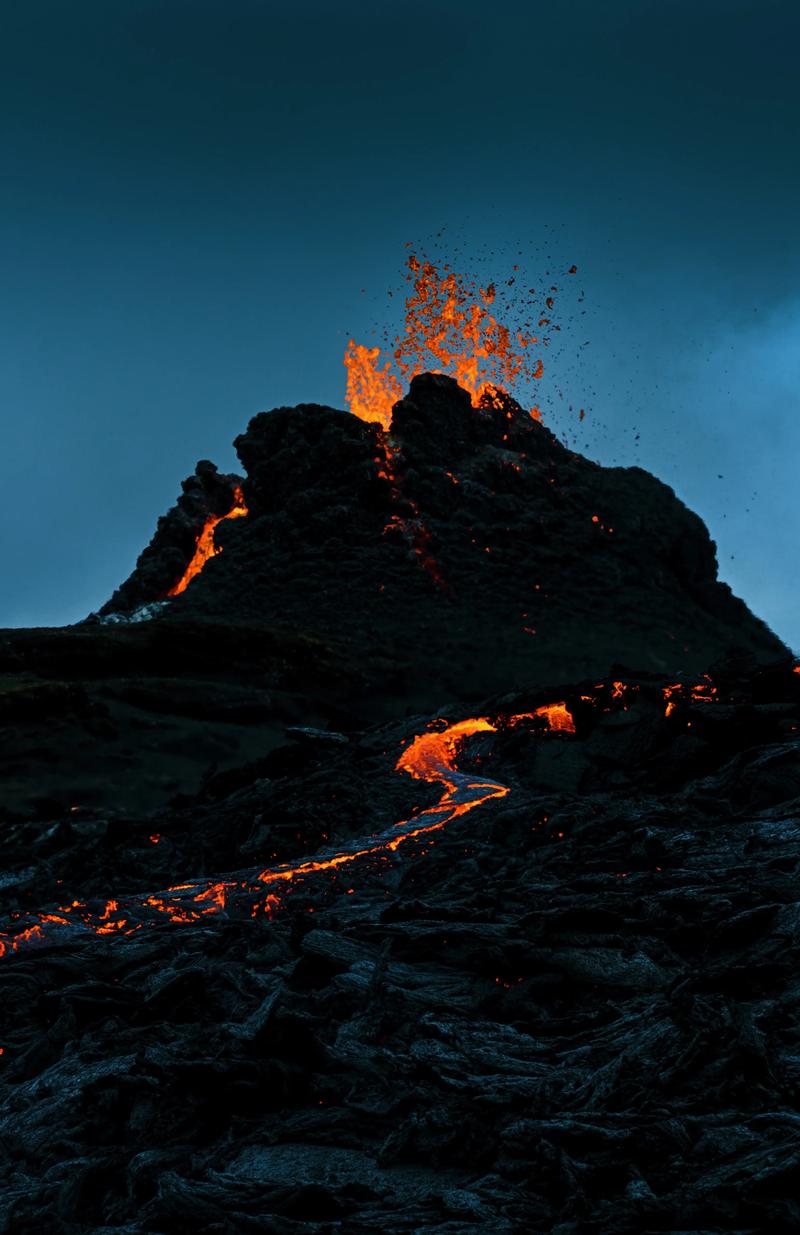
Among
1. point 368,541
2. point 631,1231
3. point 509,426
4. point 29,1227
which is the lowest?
point 29,1227

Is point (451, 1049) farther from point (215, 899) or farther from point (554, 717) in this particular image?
point (554, 717)

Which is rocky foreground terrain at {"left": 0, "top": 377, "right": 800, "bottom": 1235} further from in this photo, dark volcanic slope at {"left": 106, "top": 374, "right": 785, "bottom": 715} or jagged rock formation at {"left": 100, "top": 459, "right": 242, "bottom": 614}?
jagged rock formation at {"left": 100, "top": 459, "right": 242, "bottom": 614}

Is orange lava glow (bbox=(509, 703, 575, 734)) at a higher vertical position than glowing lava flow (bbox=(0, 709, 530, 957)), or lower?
higher

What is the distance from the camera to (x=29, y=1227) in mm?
5031

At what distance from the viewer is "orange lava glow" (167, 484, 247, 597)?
63.4 metres

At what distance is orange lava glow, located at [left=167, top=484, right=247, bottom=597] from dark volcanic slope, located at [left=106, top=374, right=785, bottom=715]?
7.09 ft

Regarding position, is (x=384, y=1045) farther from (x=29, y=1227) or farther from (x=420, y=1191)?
(x=29, y=1227)

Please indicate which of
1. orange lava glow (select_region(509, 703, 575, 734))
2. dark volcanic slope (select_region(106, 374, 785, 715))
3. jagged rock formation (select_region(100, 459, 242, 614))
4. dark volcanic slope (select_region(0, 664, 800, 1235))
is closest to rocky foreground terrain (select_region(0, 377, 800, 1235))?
dark volcanic slope (select_region(0, 664, 800, 1235))

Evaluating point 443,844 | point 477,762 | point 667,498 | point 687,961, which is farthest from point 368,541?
point 687,961

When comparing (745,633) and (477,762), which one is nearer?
(477,762)

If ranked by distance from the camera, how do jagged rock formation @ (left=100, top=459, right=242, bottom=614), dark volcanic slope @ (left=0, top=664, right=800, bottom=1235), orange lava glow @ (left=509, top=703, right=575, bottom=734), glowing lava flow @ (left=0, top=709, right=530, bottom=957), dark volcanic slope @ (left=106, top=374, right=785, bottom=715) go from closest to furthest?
dark volcanic slope @ (left=0, top=664, right=800, bottom=1235) < glowing lava flow @ (left=0, top=709, right=530, bottom=957) < orange lava glow @ (left=509, top=703, right=575, bottom=734) < dark volcanic slope @ (left=106, top=374, right=785, bottom=715) < jagged rock formation @ (left=100, top=459, right=242, bottom=614)

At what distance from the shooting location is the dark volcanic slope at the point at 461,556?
5238cm

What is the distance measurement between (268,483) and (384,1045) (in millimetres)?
59149

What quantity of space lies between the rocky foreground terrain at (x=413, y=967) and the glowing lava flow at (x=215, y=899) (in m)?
0.09
